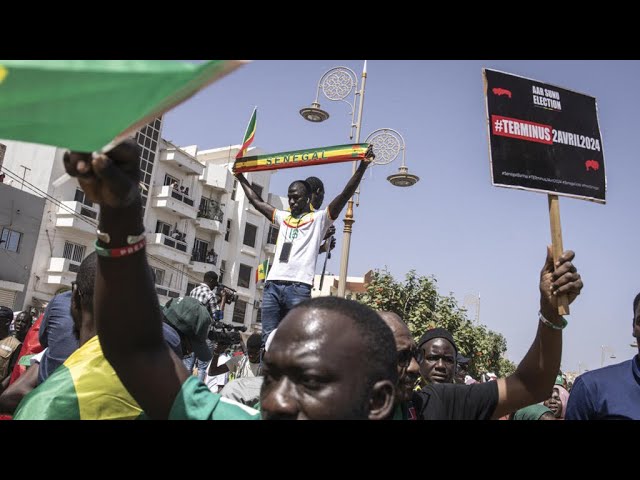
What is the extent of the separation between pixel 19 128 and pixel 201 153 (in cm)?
4458

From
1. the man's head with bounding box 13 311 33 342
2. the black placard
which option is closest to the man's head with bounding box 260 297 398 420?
the black placard

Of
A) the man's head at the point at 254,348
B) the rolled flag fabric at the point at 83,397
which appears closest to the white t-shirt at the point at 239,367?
the man's head at the point at 254,348

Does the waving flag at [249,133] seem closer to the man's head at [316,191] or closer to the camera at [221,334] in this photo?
the man's head at [316,191]

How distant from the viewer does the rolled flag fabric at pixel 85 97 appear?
143cm

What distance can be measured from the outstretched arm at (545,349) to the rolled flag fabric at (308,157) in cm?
226

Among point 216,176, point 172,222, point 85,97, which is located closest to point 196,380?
point 85,97

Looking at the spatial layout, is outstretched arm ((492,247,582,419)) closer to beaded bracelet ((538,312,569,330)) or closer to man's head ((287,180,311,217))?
beaded bracelet ((538,312,569,330))

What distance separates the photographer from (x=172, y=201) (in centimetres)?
3650

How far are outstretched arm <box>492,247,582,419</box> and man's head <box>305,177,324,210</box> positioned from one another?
2.98 m

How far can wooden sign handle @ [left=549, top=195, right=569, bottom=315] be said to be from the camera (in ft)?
8.54

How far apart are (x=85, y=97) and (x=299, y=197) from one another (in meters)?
3.90

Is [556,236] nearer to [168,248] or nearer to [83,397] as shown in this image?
[83,397]
